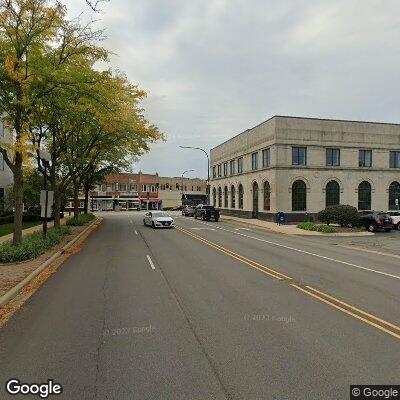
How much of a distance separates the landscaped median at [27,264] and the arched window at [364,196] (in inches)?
1340

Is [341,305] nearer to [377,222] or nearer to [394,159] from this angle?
[377,222]

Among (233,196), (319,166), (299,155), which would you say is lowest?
(233,196)

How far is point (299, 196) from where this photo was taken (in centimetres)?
4219

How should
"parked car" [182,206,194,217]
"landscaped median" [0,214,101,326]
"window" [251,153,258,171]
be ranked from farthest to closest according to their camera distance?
"parked car" [182,206,194,217] → "window" [251,153,258,171] → "landscaped median" [0,214,101,326]

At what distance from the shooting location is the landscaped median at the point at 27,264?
9.87 metres

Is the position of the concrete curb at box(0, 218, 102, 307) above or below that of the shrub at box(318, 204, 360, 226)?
below

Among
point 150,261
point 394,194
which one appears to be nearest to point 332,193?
point 394,194

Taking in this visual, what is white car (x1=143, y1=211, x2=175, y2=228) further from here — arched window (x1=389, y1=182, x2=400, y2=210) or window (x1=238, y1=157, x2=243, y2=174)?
arched window (x1=389, y1=182, x2=400, y2=210)

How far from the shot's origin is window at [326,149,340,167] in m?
43.3

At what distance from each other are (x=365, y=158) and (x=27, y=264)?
40214mm

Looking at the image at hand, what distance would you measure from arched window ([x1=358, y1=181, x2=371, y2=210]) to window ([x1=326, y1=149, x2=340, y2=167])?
3973 millimetres

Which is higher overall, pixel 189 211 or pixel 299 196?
pixel 299 196

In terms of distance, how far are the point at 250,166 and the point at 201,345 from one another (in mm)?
43703

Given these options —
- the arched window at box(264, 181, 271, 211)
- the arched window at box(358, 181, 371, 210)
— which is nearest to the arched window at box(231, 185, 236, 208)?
the arched window at box(264, 181, 271, 211)
